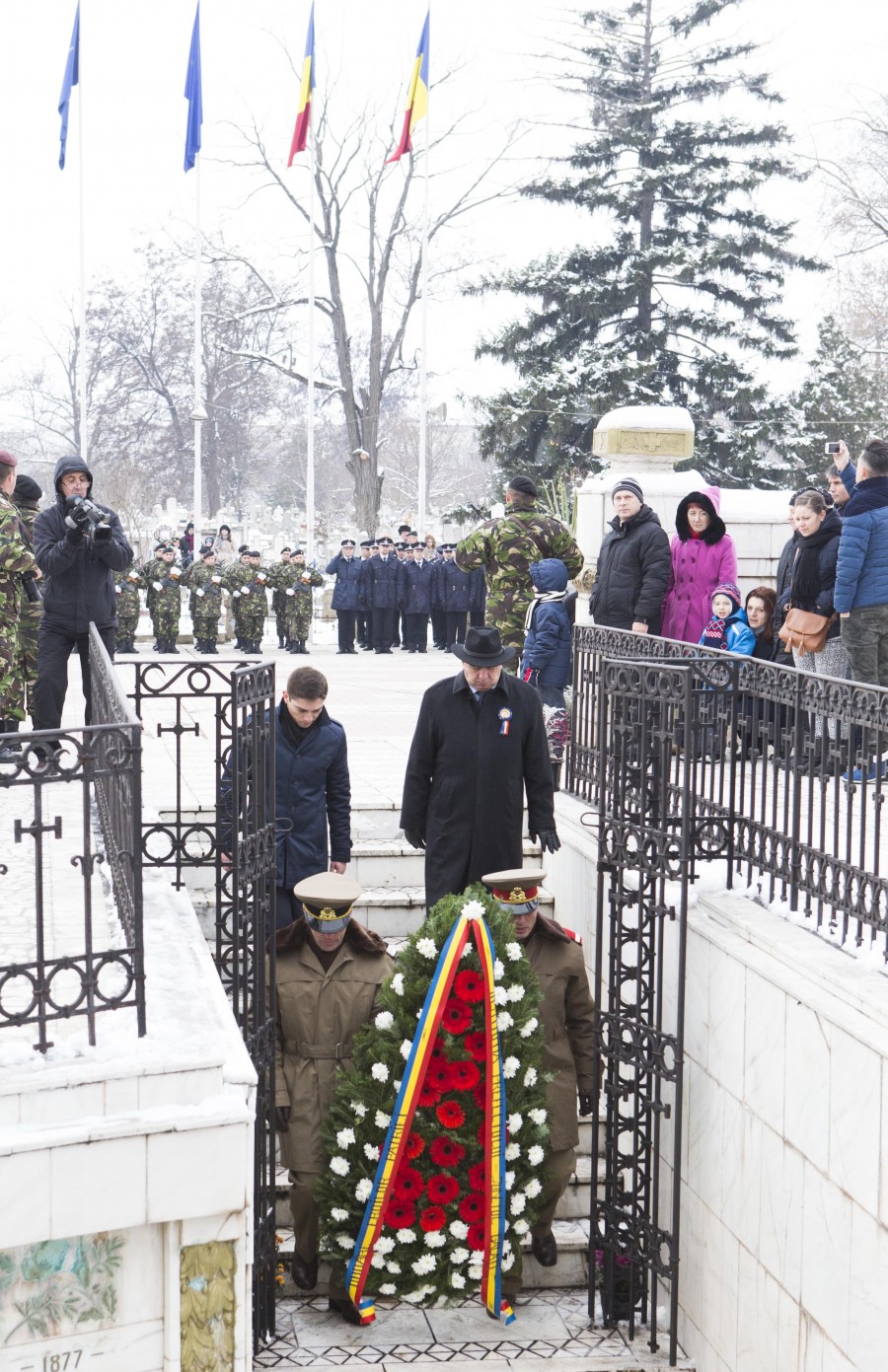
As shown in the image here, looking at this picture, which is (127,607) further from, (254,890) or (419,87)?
(254,890)

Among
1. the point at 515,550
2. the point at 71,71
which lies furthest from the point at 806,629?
the point at 71,71

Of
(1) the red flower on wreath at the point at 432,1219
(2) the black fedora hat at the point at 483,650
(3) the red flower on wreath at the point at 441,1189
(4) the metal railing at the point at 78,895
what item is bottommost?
(1) the red flower on wreath at the point at 432,1219

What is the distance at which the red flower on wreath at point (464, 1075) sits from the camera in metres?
6.09

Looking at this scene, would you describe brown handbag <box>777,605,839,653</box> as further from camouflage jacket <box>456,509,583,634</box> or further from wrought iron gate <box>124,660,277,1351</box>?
wrought iron gate <box>124,660,277,1351</box>

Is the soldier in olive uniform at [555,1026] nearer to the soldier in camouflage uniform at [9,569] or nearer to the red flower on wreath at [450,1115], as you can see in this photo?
the red flower on wreath at [450,1115]

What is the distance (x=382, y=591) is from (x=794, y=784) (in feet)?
56.7

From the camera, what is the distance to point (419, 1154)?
6094 millimetres

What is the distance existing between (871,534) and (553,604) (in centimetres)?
214

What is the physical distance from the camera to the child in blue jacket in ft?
29.5

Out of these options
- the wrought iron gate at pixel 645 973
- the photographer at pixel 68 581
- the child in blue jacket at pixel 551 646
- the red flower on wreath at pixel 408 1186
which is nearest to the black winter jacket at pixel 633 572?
the child in blue jacket at pixel 551 646

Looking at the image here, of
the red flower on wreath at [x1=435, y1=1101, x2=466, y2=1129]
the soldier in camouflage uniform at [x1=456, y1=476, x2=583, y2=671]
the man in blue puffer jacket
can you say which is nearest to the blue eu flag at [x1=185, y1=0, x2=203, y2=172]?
the soldier in camouflage uniform at [x1=456, y1=476, x2=583, y2=671]

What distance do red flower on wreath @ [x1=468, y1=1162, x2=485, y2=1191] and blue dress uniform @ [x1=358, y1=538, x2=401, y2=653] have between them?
662 inches

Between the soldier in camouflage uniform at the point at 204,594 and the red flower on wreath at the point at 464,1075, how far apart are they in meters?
16.0

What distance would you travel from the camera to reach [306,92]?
86.4 ft
